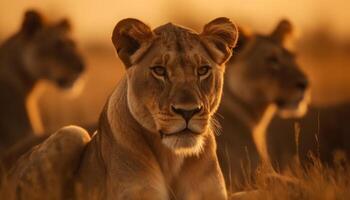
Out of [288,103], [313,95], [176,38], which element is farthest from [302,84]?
[313,95]

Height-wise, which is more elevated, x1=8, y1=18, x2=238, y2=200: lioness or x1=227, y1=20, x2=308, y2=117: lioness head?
x1=8, y1=18, x2=238, y2=200: lioness

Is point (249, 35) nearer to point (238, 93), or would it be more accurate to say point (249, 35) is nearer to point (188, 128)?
point (238, 93)

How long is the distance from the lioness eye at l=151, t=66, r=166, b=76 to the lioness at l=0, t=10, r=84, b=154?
229 inches

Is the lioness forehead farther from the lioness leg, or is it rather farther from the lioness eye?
the lioness leg

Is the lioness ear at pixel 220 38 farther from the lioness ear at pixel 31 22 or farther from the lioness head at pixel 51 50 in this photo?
the lioness ear at pixel 31 22

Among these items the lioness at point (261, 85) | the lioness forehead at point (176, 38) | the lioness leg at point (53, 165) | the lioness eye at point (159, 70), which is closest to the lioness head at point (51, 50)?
the lioness at point (261, 85)

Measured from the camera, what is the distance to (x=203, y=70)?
619 centimetres

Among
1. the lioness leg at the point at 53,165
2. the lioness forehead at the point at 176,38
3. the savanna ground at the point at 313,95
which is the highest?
the lioness forehead at the point at 176,38

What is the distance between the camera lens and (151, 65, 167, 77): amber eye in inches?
242

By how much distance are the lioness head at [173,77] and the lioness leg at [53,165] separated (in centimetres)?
67

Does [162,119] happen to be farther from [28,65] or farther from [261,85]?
[28,65]

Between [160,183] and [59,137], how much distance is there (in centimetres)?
93

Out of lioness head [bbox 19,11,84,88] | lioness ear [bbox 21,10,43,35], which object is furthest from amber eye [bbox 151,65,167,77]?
lioness ear [bbox 21,10,43,35]

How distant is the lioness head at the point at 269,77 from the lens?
417 inches
